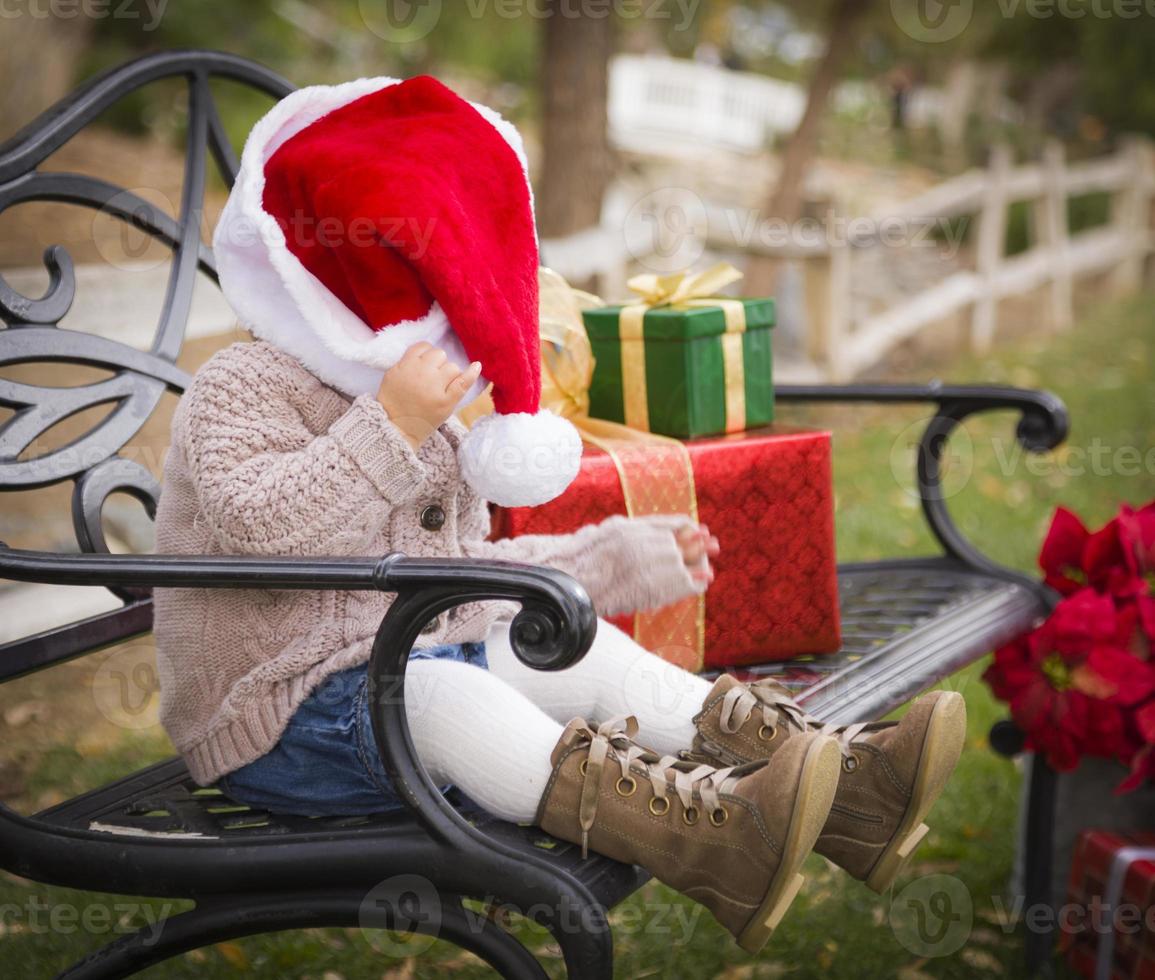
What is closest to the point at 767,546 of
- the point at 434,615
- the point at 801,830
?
the point at 801,830

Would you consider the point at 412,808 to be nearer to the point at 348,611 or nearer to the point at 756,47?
the point at 348,611

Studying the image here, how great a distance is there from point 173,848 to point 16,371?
3.55m

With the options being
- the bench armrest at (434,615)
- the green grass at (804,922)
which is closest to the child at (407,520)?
the bench armrest at (434,615)

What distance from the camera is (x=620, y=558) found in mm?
1641

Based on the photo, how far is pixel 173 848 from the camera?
135cm

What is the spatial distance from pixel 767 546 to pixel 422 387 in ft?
2.65

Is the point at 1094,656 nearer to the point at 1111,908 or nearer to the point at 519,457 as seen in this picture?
the point at 1111,908

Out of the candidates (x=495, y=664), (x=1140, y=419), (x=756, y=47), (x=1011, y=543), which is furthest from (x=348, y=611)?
(x=756, y=47)

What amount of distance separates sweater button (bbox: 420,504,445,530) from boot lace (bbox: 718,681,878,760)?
1.38 feet

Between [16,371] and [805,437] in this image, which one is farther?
[16,371]

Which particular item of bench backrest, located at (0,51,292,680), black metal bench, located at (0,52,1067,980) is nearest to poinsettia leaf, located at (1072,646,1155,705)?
black metal bench, located at (0,52,1067,980)

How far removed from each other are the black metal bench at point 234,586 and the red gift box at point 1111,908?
0.38 m

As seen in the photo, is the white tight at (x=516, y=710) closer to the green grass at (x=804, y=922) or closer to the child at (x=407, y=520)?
the child at (x=407, y=520)

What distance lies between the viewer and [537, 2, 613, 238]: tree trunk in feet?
15.3
